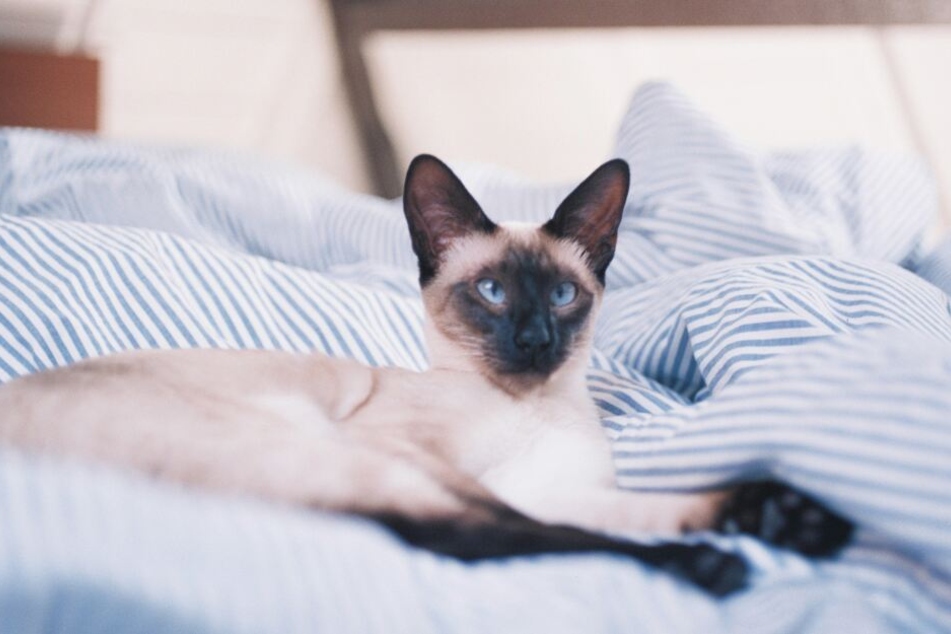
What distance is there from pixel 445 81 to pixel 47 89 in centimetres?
132

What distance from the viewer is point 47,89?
89.4 inches

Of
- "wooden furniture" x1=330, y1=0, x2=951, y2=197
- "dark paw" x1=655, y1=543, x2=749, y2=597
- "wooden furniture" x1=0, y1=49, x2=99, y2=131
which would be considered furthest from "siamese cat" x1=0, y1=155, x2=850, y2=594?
"wooden furniture" x1=0, y1=49, x2=99, y2=131

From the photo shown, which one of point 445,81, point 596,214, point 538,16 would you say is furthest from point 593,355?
point 445,81

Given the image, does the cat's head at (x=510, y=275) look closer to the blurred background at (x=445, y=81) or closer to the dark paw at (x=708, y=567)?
the dark paw at (x=708, y=567)

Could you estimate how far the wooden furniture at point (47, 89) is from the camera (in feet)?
7.38

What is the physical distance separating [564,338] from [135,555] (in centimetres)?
49

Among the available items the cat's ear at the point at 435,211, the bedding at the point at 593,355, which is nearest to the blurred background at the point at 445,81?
the bedding at the point at 593,355

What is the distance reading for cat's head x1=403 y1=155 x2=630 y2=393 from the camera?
0.75 m

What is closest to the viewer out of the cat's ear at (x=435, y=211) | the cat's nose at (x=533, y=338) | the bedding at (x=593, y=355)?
the bedding at (x=593, y=355)

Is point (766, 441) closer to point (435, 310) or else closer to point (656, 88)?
point (435, 310)

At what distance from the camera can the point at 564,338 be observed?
76cm

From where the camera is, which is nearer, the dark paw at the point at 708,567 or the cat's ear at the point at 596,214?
the dark paw at the point at 708,567

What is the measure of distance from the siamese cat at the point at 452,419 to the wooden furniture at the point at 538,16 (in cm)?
139

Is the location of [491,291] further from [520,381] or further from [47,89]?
[47,89]
